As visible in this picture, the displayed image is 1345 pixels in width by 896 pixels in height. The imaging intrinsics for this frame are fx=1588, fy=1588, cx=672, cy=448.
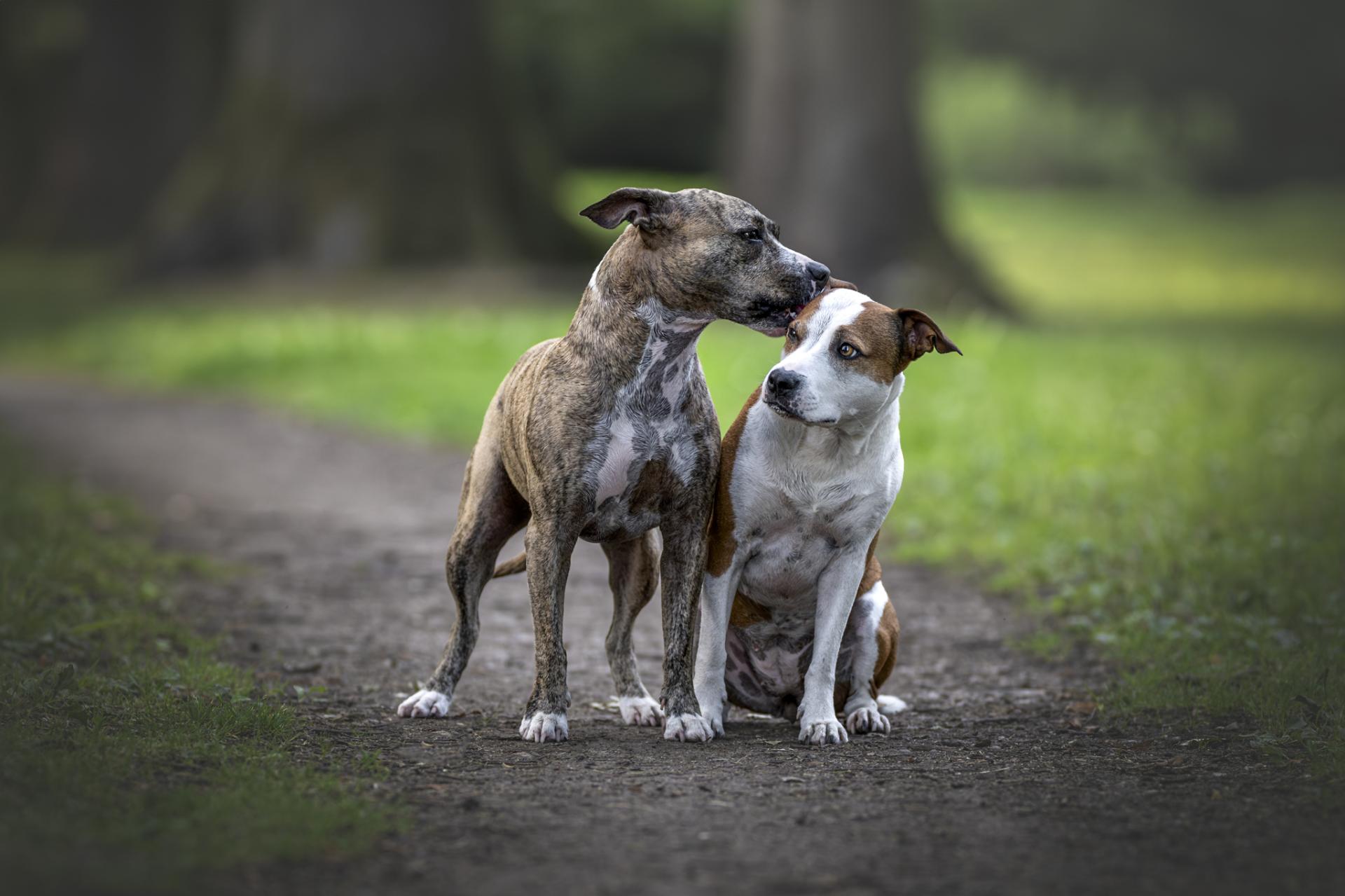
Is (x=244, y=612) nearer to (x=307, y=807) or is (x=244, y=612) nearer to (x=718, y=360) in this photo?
(x=307, y=807)

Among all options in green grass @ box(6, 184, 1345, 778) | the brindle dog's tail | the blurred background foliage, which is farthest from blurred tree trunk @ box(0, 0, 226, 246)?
the brindle dog's tail

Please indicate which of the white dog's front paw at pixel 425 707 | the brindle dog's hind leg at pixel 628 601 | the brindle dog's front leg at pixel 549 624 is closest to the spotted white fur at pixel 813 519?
the brindle dog's hind leg at pixel 628 601

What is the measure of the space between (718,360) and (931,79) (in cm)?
2457

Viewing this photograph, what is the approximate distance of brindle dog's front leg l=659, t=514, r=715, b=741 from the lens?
5.17m

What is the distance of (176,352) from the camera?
54.4 ft

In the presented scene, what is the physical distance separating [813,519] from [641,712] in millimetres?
982

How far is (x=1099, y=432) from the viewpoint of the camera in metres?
11.3

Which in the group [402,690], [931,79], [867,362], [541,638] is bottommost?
[402,690]

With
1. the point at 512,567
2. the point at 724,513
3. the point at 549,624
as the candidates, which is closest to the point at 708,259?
the point at 724,513

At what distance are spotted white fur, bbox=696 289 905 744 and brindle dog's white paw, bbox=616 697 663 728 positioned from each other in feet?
0.84

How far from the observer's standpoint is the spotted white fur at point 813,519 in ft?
16.8

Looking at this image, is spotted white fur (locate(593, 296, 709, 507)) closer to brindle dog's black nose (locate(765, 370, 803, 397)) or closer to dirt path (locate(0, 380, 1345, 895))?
brindle dog's black nose (locate(765, 370, 803, 397))

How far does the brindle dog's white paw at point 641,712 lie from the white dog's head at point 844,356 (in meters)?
1.27

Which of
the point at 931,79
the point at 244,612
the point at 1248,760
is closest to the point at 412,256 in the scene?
the point at 244,612
